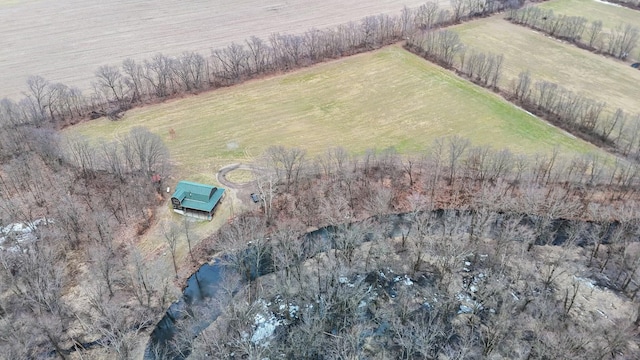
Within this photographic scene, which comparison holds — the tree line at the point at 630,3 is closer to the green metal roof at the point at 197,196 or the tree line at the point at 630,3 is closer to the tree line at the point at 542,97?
the tree line at the point at 542,97

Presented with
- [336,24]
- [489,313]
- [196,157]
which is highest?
[336,24]

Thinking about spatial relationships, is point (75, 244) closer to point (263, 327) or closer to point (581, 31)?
point (263, 327)

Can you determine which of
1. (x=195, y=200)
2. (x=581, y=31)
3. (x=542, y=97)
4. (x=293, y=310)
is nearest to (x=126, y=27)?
(x=195, y=200)

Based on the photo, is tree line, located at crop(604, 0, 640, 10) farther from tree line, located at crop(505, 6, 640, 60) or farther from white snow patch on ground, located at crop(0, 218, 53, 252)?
white snow patch on ground, located at crop(0, 218, 53, 252)

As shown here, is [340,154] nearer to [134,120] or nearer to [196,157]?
[196,157]

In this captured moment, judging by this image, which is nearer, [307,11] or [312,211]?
[312,211]

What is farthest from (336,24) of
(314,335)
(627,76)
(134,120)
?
(314,335)
